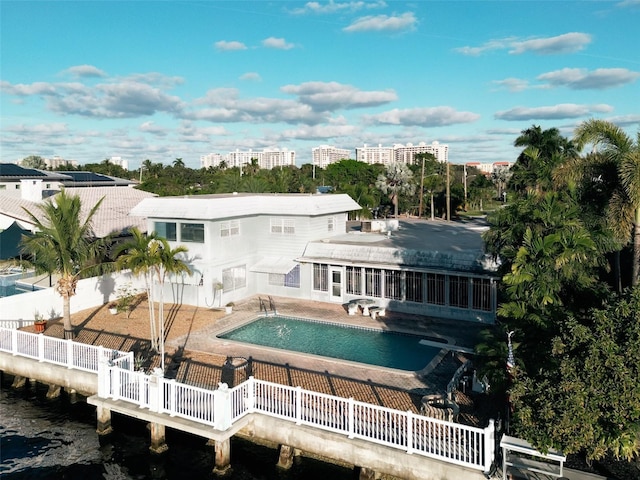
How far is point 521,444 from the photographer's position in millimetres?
9547

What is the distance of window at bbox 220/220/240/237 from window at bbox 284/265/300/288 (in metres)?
3.39

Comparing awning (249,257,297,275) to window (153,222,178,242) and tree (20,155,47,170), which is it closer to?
window (153,222,178,242)

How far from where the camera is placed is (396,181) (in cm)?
4938

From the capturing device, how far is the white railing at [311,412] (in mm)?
10039

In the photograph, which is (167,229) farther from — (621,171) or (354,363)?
(621,171)

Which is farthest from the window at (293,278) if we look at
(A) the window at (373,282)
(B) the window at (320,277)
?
(A) the window at (373,282)

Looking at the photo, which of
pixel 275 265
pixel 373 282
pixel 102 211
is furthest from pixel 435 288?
pixel 102 211

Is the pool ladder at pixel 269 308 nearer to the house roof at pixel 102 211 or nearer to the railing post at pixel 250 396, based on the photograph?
the railing post at pixel 250 396

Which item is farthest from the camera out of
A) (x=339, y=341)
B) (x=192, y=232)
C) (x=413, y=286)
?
(x=192, y=232)

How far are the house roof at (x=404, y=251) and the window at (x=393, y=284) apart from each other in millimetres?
658

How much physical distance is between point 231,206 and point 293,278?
4.86 metres

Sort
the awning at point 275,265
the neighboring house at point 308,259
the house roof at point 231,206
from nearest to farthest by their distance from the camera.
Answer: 1. the neighboring house at point 308,259
2. the house roof at point 231,206
3. the awning at point 275,265

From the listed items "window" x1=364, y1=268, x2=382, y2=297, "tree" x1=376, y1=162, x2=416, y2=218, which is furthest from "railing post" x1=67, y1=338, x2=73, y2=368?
"tree" x1=376, y1=162, x2=416, y2=218

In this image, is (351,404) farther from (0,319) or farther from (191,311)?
(0,319)
